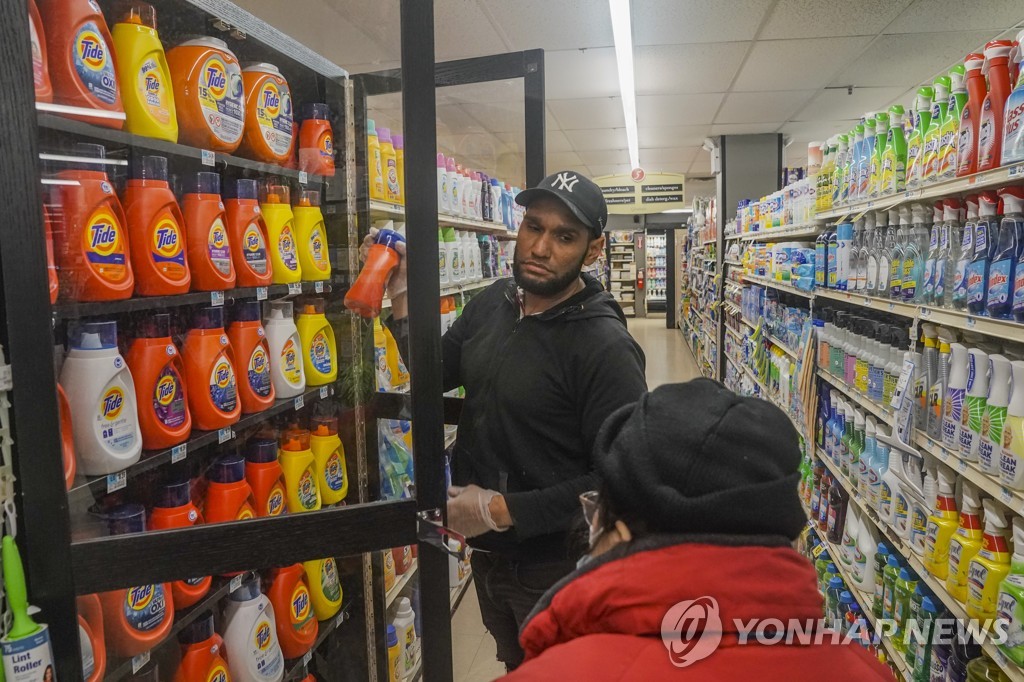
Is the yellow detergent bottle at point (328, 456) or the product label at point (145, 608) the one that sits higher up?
the yellow detergent bottle at point (328, 456)

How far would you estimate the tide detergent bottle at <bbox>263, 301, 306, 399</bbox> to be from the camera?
193cm

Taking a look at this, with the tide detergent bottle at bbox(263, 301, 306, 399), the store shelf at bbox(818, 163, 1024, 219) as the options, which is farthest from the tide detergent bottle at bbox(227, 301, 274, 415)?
the store shelf at bbox(818, 163, 1024, 219)

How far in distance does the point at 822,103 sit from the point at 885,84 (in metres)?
0.78

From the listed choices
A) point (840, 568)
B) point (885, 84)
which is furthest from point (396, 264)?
point (885, 84)

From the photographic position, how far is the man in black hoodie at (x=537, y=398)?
189 cm

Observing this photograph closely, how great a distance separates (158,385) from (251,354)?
303 mm

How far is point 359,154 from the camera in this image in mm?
1833

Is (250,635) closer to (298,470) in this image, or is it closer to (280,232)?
(298,470)

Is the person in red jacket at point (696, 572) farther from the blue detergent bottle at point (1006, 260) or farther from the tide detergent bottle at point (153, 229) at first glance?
the blue detergent bottle at point (1006, 260)

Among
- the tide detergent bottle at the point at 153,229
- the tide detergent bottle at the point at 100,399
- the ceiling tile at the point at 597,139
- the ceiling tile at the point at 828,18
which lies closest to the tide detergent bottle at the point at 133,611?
the tide detergent bottle at the point at 100,399

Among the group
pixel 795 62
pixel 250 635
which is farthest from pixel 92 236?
pixel 795 62

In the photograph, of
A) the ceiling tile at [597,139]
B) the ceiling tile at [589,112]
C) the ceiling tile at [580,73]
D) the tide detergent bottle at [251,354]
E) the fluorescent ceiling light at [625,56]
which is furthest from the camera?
the ceiling tile at [597,139]

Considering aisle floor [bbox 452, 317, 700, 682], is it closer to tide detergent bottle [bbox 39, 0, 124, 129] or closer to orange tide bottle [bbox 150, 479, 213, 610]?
orange tide bottle [bbox 150, 479, 213, 610]

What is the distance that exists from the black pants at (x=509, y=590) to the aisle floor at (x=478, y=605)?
0.07 metres
